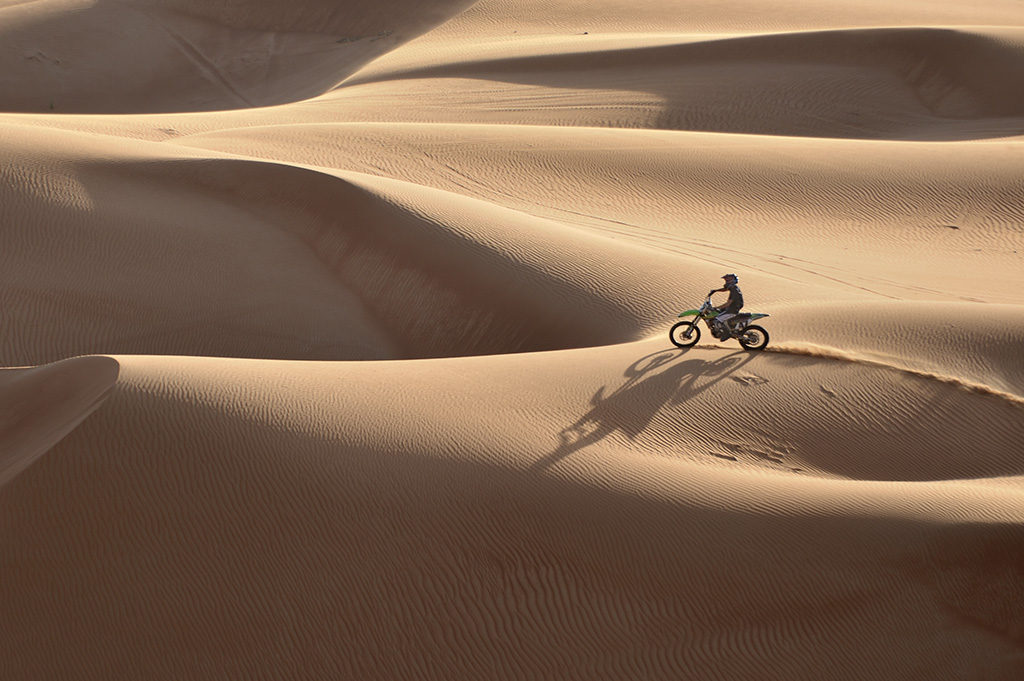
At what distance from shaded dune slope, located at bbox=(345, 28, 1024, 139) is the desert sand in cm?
303

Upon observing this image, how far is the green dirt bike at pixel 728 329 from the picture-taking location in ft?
23.0

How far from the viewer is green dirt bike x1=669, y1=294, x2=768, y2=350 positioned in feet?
23.0

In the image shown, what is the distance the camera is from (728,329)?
7070 mm

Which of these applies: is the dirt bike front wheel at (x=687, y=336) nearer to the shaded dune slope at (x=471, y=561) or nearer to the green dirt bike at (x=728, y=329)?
the green dirt bike at (x=728, y=329)

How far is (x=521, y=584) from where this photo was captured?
523 centimetres

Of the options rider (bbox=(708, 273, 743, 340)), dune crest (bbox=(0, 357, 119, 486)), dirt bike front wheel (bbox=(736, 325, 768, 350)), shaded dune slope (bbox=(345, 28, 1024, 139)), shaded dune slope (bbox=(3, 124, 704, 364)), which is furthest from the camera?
shaded dune slope (bbox=(345, 28, 1024, 139))

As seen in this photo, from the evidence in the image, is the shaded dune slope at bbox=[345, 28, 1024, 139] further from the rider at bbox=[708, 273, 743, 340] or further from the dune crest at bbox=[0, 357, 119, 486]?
the dune crest at bbox=[0, 357, 119, 486]

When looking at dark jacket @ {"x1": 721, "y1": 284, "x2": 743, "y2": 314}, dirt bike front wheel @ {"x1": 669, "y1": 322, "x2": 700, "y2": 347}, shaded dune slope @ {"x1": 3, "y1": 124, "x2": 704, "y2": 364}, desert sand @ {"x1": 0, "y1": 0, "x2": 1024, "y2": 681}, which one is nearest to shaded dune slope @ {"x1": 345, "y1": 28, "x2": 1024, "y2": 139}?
desert sand @ {"x1": 0, "y1": 0, "x2": 1024, "y2": 681}

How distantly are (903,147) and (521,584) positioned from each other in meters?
11.7

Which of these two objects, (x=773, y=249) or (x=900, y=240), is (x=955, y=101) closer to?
(x=900, y=240)

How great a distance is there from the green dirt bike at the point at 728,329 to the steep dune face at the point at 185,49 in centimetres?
1816

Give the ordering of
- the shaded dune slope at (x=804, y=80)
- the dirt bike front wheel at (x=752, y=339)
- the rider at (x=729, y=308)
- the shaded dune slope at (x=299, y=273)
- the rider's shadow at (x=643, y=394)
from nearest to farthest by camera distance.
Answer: the rider's shadow at (x=643, y=394) < the rider at (x=729, y=308) < the dirt bike front wheel at (x=752, y=339) < the shaded dune slope at (x=299, y=273) < the shaded dune slope at (x=804, y=80)

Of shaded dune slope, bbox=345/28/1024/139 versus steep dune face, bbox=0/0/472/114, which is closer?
shaded dune slope, bbox=345/28/1024/139

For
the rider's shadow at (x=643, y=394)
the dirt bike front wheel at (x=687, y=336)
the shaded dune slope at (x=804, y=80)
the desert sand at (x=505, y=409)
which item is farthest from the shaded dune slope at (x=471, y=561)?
the shaded dune slope at (x=804, y=80)
